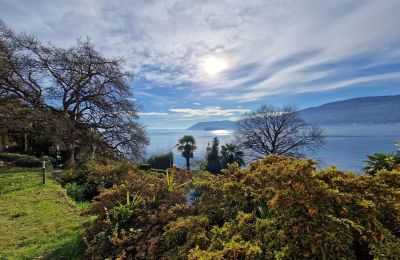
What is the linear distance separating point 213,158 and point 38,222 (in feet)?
60.5

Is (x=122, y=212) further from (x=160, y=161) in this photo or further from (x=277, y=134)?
→ (x=277, y=134)

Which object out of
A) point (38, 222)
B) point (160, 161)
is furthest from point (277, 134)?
point (38, 222)

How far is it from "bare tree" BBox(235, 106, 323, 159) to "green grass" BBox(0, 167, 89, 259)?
771 inches

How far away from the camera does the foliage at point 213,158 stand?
2291cm

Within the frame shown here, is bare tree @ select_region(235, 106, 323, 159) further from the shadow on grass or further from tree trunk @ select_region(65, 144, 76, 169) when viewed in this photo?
the shadow on grass

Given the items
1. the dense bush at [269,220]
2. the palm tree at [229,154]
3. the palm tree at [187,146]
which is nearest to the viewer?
the dense bush at [269,220]

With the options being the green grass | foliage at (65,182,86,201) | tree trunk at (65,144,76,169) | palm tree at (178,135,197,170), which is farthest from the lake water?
foliage at (65,182,86,201)

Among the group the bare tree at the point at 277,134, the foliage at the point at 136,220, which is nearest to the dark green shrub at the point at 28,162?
the foliage at the point at 136,220

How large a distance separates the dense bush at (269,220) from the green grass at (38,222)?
82 centimetres

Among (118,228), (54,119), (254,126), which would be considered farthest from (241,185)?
(254,126)

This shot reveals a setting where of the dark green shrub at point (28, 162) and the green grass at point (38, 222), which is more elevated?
the dark green shrub at point (28, 162)

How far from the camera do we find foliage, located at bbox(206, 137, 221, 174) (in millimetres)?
22906

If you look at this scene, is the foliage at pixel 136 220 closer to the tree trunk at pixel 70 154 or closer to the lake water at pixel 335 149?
the lake water at pixel 335 149

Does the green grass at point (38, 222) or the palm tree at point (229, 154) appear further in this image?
the palm tree at point (229, 154)
